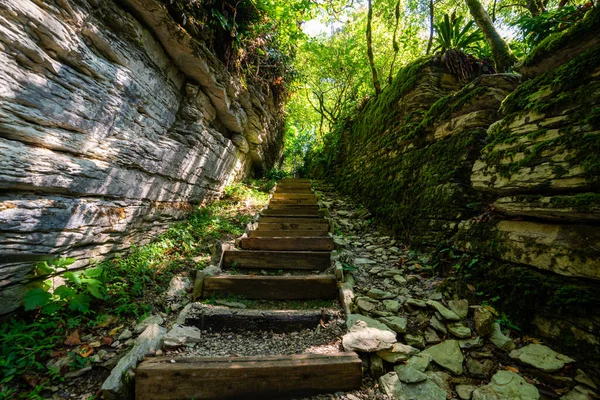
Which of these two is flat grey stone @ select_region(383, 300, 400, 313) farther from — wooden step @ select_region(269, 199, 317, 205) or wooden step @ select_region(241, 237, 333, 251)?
wooden step @ select_region(269, 199, 317, 205)

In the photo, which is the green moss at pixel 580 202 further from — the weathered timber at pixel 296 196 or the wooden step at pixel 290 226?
the weathered timber at pixel 296 196

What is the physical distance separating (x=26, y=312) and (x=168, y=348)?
59.6 inches

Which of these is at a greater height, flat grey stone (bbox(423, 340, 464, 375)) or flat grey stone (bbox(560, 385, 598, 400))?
flat grey stone (bbox(560, 385, 598, 400))

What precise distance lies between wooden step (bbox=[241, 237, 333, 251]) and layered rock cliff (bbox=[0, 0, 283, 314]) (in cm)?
183

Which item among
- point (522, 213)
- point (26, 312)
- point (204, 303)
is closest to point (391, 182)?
point (522, 213)

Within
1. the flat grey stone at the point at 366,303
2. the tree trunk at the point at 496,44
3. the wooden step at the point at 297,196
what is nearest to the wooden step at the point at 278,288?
the flat grey stone at the point at 366,303

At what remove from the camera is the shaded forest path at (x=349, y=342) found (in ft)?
5.33

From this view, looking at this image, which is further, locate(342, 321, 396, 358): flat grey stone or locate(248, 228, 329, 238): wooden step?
locate(248, 228, 329, 238): wooden step

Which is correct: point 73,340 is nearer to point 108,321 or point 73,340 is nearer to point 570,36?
point 108,321

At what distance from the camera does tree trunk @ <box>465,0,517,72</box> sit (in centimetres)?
→ 413

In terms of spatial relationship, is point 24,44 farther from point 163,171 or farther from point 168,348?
point 168,348

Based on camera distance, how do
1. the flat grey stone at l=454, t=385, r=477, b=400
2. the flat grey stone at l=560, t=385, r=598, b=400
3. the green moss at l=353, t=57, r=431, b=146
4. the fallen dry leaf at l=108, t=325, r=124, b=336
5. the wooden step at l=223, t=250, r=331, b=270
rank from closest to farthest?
the flat grey stone at l=560, t=385, r=598, b=400 → the flat grey stone at l=454, t=385, r=477, b=400 → the fallen dry leaf at l=108, t=325, r=124, b=336 → the wooden step at l=223, t=250, r=331, b=270 → the green moss at l=353, t=57, r=431, b=146

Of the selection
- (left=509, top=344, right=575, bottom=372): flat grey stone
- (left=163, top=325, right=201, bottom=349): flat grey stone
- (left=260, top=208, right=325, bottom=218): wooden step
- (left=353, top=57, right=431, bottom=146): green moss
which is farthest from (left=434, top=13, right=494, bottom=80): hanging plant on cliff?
(left=163, top=325, right=201, bottom=349): flat grey stone

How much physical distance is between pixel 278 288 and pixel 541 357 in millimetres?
2325
